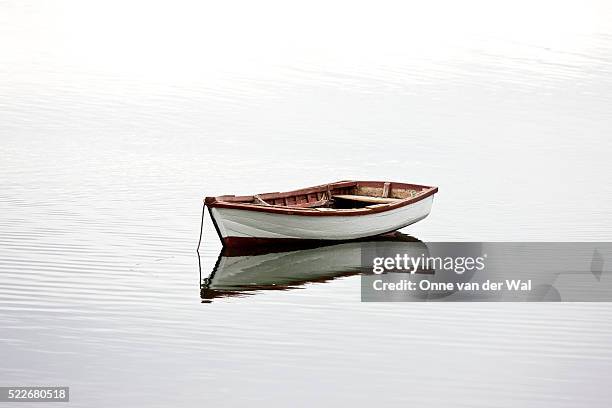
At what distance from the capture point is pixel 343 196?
29328 mm

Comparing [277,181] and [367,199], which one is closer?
[367,199]

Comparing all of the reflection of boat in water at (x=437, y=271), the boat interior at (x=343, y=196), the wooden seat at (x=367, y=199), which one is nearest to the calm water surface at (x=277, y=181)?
the reflection of boat in water at (x=437, y=271)

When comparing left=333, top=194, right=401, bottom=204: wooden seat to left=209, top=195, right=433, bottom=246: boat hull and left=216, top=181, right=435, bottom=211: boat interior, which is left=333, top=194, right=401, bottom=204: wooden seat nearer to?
left=216, top=181, right=435, bottom=211: boat interior

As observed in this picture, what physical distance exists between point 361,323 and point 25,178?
17.1 metres

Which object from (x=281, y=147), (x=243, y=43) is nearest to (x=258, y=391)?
(x=281, y=147)

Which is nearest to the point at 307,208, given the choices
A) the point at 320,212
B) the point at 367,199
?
the point at 320,212

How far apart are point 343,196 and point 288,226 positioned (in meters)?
3.34

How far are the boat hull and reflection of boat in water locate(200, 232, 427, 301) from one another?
251 millimetres

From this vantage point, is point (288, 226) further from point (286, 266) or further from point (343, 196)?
point (343, 196)

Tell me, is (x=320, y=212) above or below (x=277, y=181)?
below

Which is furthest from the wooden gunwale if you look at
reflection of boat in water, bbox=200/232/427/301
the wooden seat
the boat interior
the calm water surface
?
the calm water surface

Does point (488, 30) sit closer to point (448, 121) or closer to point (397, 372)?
point (448, 121)

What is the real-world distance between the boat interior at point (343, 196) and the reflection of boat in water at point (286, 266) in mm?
1200

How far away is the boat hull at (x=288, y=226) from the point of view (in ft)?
84.4
